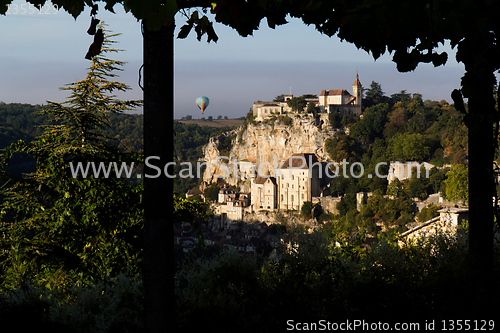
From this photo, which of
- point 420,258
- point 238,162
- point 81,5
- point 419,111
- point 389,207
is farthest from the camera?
point 238,162

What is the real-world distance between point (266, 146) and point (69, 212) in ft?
182

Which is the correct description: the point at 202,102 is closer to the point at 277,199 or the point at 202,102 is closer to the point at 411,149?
the point at 277,199

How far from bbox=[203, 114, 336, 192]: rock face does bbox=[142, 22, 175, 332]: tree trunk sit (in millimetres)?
54297

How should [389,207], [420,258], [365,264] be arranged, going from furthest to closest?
[389,207] → [420,258] → [365,264]

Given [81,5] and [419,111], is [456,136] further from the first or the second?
[81,5]

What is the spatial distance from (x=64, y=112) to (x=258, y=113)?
191 ft

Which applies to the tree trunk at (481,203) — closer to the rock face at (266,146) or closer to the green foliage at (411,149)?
the green foliage at (411,149)

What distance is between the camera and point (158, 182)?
2230 millimetres

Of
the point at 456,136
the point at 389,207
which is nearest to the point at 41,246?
the point at 389,207

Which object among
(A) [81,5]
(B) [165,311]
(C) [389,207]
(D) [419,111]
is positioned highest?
(D) [419,111]

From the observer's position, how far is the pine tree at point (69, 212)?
5930 mm

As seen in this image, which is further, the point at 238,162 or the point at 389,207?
the point at 238,162

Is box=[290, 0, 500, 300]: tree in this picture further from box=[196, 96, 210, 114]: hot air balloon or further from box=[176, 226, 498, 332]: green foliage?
box=[196, 96, 210, 114]: hot air balloon

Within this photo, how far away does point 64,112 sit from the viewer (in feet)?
23.0
